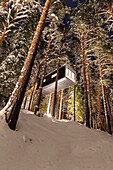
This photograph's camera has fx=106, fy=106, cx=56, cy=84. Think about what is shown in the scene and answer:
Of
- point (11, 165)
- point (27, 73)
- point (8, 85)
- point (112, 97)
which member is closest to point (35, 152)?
point (11, 165)

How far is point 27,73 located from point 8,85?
721cm

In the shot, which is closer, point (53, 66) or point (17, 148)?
point (17, 148)

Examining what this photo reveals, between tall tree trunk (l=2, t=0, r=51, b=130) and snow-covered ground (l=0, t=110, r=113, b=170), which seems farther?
tall tree trunk (l=2, t=0, r=51, b=130)

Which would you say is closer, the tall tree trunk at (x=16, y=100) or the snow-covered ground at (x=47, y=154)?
the snow-covered ground at (x=47, y=154)

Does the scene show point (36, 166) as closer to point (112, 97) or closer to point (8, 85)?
point (8, 85)

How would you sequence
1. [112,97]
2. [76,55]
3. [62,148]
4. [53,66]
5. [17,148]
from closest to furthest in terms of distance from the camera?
[17,148], [62,148], [76,55], [53,66], [112,97]

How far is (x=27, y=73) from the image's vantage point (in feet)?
17.0

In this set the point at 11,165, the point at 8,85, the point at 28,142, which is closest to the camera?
the point at 11,165

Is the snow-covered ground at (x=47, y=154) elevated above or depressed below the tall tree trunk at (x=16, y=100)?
below

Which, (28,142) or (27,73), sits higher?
(27,73)

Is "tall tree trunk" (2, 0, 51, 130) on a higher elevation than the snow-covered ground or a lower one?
higher

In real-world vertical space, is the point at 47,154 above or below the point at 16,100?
below

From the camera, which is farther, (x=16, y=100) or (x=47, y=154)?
(x=16, y=100)

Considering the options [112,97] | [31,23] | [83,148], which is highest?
[31,23]
